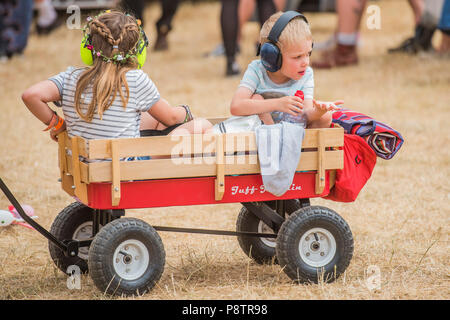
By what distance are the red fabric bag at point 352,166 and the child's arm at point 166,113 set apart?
28.4 inches

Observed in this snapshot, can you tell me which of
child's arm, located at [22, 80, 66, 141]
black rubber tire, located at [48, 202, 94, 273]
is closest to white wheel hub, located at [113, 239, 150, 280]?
black rubber tire, located at [48, 202, 94, 273]

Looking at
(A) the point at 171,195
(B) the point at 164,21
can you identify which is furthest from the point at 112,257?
(B) the point at 164,21

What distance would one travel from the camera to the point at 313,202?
15.5ft

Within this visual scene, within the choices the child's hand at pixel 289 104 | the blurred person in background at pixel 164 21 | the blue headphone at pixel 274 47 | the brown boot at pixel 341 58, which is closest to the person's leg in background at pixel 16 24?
the blurred person in background at pixel 164 21

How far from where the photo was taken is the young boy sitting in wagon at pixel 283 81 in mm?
3254

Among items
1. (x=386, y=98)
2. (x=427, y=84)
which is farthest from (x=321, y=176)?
(x=427, y=84)

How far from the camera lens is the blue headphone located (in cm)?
325

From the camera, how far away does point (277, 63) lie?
3.28m

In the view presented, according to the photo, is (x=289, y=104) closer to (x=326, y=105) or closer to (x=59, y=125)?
(x=326, y=105)

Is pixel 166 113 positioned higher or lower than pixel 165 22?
lower

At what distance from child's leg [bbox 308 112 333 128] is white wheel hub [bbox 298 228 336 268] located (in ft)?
Result: 1.53

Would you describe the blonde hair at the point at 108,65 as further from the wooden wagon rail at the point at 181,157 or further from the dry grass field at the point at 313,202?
the dry grass field at the point at 313,202

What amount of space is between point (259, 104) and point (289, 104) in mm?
138
